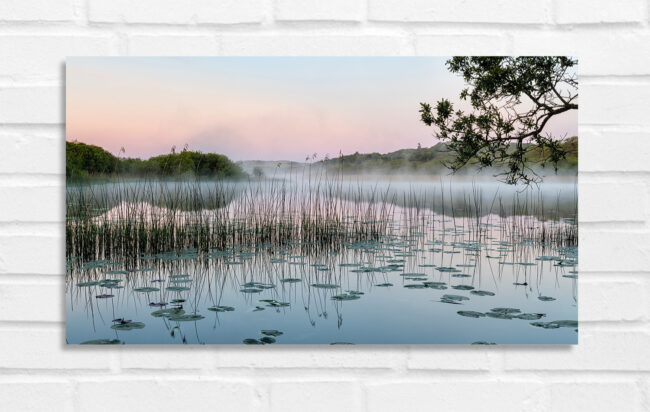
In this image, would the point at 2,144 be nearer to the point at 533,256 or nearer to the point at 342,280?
the point at 342,280

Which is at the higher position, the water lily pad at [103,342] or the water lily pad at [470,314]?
the water lily pad at [470,314]

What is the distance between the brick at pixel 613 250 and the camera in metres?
1.75
